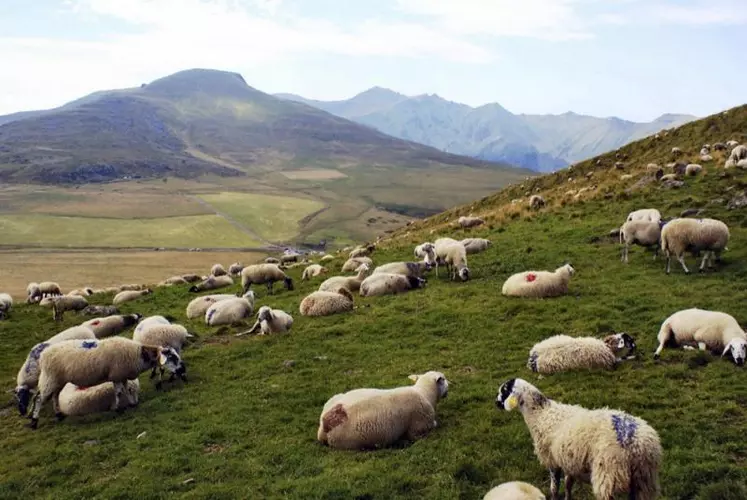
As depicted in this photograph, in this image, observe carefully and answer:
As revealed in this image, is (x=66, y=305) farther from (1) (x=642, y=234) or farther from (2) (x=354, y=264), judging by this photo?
(1) (x=642, y=234)

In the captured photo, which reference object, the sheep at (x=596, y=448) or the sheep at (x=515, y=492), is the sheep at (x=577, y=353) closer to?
the sheep at (x=596, y=448)

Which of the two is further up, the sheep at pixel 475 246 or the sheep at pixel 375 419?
the sheep at pixel 475 246

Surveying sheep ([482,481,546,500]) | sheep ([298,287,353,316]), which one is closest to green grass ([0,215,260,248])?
sheep ([298,287,353,316])

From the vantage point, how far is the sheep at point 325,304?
71.7 ft

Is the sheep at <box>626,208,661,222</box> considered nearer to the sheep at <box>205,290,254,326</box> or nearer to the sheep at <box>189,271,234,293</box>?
the sheep at <box>205,290,254,326</box>

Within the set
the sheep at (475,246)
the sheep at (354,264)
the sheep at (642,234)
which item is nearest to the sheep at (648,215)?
the sheep at (642,234)

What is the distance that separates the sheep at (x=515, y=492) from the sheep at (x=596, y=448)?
1.37 feet

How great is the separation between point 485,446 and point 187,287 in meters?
26.1

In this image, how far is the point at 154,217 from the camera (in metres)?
166

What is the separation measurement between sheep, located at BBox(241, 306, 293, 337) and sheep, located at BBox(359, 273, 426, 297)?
4.69 m

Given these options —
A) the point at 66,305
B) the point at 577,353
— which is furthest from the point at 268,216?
the point at 577,353

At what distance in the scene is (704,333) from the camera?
44.3ft

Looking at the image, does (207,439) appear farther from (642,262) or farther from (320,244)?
(320,244)

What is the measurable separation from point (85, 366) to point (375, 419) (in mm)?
7929
